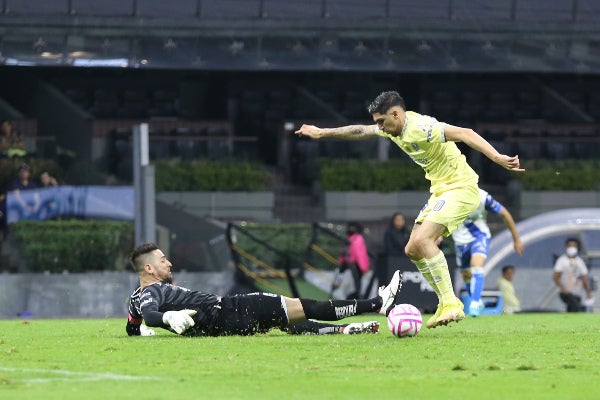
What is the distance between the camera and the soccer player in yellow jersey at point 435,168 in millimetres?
13250

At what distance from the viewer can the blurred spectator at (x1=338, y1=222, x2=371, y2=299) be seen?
25.9 m

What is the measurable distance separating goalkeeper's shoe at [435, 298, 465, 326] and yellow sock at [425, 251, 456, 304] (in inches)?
5.1

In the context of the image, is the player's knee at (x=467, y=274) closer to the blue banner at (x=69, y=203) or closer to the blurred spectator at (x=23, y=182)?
the blue banner at (x=69, y=203)

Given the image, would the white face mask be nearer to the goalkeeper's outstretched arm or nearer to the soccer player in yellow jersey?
the soccer player in yellow jersey

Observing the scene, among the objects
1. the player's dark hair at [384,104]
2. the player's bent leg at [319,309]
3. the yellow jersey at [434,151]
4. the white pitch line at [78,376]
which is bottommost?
the white pitch line at [78,376]

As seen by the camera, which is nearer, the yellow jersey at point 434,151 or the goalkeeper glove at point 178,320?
the goalkeeper glove at point 178,320

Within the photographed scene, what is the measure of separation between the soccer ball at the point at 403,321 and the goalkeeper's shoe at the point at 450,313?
42 cm

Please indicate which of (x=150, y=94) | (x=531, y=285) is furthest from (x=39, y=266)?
(x=150, y=94)

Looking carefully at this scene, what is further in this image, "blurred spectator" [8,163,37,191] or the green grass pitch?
"blurred spectator" [8,163,37,191]

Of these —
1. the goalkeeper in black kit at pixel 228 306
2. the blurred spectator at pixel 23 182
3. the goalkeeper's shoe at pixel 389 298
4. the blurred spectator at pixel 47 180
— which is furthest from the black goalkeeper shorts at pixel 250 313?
the blurred spectator at pixel 47 180

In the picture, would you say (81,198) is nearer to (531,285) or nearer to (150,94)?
(531,285)

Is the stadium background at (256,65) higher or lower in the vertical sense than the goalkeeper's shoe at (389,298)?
higher

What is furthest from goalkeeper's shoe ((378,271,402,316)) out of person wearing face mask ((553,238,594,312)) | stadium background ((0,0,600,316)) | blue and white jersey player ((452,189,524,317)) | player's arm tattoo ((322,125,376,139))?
stadium background ((0,0,600,316))

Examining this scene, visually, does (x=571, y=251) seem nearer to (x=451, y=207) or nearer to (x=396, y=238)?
(x=396, y=238)
